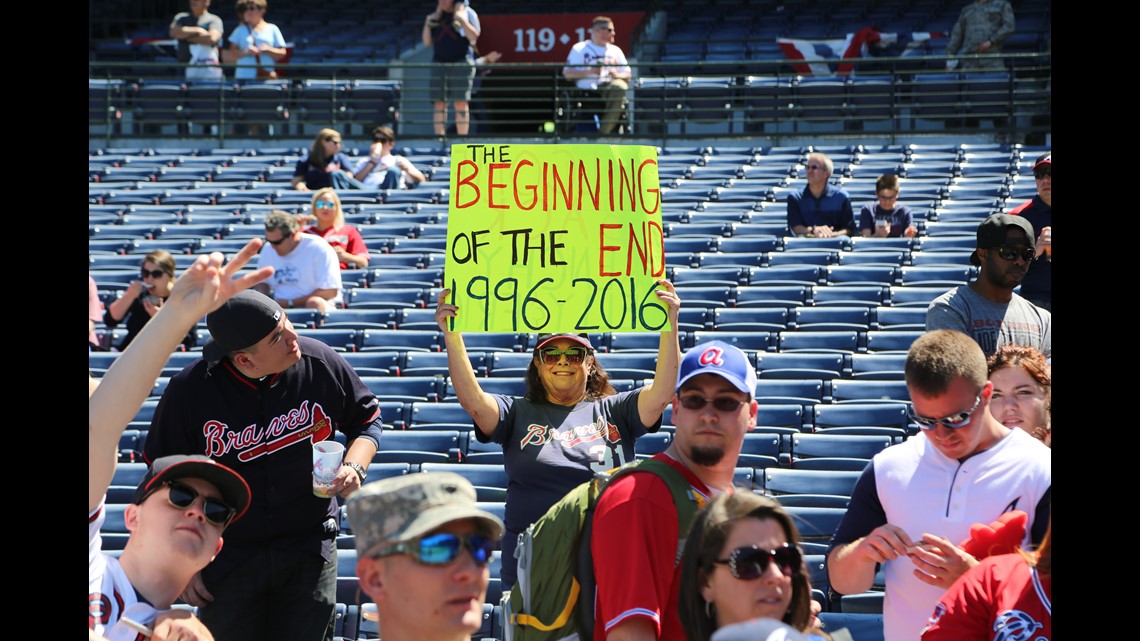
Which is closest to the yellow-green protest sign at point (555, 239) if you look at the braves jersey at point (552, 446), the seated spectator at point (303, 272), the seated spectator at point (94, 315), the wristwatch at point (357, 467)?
the braves jersey at point (552, 446)

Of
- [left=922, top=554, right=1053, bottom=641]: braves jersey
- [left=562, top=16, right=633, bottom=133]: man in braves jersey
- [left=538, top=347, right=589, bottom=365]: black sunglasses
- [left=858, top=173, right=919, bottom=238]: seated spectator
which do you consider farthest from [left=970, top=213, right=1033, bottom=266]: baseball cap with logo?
[left=562, top=16, right=633, bottom=133]: man in braves jersey

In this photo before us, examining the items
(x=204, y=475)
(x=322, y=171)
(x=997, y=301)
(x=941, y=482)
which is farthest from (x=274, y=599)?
(x=322, y=171)

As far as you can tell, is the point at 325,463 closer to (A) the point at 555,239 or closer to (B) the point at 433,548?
(A) the point at 555,239

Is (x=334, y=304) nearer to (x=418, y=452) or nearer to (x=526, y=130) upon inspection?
(x=418, y=452)

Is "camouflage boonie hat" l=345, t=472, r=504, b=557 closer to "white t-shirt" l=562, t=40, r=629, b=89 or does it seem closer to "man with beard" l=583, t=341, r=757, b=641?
"man with beard" l=583, t=341, r=757, b=641

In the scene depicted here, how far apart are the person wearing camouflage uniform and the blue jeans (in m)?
11.0

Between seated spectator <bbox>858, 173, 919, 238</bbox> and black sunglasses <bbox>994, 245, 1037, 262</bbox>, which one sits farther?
seated spectator <bbox>858, 173, 919, 238</bbox>

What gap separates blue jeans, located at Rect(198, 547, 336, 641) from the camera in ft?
13.9

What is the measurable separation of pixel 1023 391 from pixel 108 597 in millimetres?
2340

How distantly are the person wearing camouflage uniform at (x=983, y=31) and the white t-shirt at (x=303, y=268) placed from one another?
7593 millimetres

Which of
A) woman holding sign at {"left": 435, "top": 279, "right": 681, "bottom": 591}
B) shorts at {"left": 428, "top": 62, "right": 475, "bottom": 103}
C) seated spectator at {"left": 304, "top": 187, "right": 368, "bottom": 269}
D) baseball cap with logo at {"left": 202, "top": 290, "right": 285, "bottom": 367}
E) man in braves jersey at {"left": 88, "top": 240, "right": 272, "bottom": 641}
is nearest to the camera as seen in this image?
man in braves jersey at {"left": 88, "top": 240, "right": 272, "bottom": 641}

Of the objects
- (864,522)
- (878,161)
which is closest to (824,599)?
(864,522)

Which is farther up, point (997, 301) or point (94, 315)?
point (997, 301)

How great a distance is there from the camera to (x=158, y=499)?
9.80 feet
